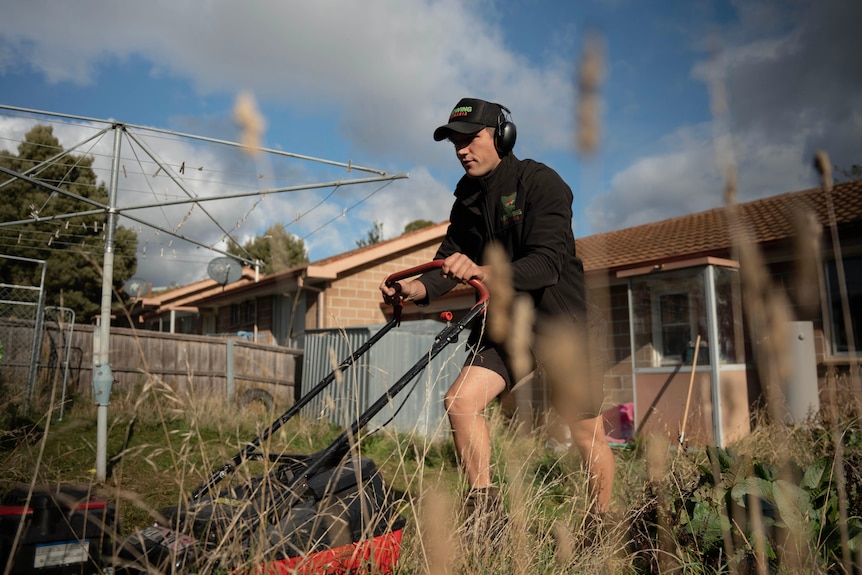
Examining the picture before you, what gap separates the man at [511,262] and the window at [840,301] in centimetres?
671

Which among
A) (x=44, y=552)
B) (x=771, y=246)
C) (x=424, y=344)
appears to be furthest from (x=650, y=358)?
(x=44, y=552)

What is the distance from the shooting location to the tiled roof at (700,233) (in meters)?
8.89

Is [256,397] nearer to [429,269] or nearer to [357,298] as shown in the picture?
[357,298]

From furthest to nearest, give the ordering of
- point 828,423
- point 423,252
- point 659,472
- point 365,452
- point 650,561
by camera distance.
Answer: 1. point 423,252
2. point 365,452
3. point 828,423
4. point 650,561
5. point 659,472

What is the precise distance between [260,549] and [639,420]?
8.10 meters

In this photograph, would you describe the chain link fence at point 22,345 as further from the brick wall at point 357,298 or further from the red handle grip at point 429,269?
the red handle grip at point 429,269

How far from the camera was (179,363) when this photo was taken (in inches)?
454

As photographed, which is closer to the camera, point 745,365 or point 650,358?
point 745,365

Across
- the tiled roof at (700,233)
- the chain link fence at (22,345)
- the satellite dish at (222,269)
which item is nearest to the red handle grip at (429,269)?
the tiled roof at (700,233)

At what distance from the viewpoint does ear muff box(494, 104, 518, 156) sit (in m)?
3.05

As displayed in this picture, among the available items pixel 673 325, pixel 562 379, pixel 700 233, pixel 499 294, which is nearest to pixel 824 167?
pixel 499 294

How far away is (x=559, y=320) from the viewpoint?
3000 mm

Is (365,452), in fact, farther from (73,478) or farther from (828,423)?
(828,423)

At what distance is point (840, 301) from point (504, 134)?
7108 millimetres
